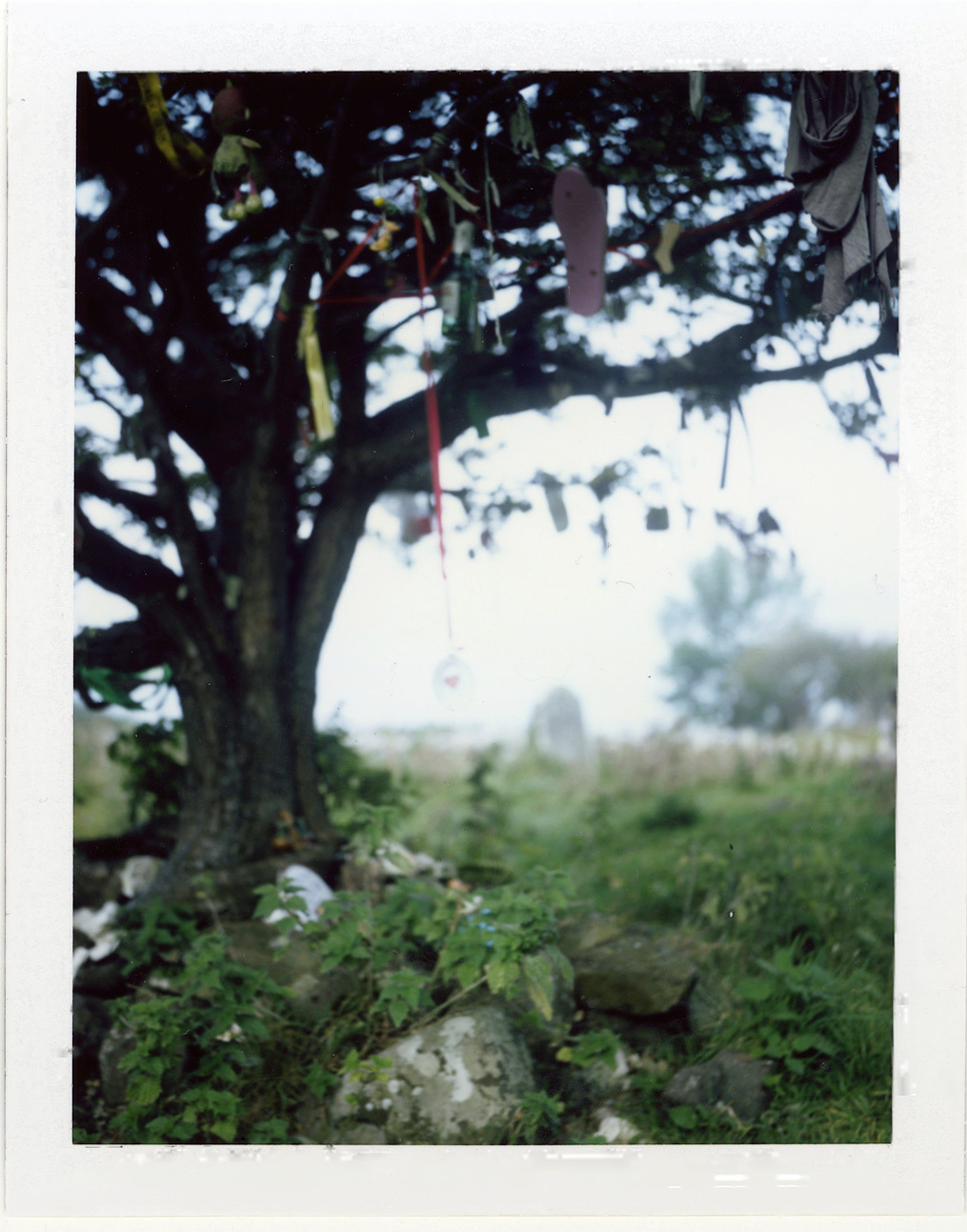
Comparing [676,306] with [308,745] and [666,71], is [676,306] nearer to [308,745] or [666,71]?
[666,71]

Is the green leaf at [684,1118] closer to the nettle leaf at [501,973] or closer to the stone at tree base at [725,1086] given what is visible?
the stone at tree base at [725,1086]

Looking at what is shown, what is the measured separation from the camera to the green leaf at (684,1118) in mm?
2377

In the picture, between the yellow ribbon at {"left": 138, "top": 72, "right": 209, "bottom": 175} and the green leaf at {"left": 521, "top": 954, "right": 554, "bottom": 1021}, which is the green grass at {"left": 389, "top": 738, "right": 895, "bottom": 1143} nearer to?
the green leaf at {"left": 521, "top": 954, "right": 554, "bottom": 1021}

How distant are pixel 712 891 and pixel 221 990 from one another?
1845mm

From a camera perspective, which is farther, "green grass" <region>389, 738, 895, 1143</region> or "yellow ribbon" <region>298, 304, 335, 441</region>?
"yellow ribbon" <region>298, 304, 335, 441</region>

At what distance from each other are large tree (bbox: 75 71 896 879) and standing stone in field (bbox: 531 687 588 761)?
86.7 inches

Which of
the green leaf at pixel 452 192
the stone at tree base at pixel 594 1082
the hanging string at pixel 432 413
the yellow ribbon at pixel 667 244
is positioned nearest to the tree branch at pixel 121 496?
the hanging string at pixel 432 413

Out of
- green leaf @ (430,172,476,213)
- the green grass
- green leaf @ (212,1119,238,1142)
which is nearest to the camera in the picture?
green leaf @ (212,1119,238,1142)

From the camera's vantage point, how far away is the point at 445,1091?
2.35m

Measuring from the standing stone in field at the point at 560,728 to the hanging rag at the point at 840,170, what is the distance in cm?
317

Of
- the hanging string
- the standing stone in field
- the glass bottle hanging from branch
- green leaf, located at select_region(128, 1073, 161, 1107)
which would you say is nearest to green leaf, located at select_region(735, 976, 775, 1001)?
the hanging string

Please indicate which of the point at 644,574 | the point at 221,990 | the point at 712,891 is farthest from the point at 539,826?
the point at 221,990

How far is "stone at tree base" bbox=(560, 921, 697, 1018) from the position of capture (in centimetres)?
269

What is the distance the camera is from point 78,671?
318 centimetres
